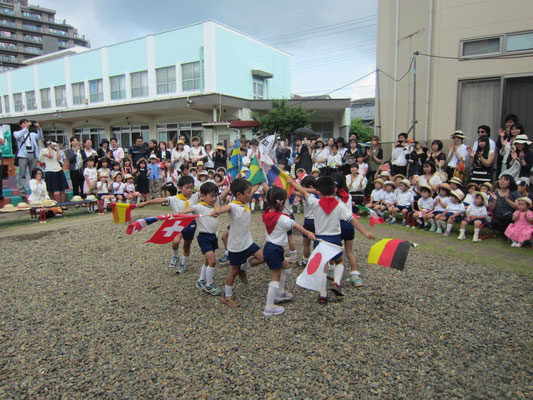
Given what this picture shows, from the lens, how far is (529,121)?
341 inches

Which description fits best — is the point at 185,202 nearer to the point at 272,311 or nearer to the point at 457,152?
the point at 272,311

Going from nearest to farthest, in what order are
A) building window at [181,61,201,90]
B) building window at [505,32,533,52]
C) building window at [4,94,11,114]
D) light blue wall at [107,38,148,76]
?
building window at [505,32,533,52] < building window at [181,61,201,90] < light blue wall at [107,38,148,76] < building window at [4,94,11,114]

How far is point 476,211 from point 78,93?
30.3 m

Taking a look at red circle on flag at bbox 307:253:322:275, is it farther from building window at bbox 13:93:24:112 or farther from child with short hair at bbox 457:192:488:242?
building window at bbox 13:93:24:112

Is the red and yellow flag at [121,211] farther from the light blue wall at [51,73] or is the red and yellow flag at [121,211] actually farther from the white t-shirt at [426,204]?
the light blue wall at [51,73]

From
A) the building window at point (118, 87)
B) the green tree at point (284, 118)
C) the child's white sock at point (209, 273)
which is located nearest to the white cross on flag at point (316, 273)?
the child's white sock at point (209, 273)

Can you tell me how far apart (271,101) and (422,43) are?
12.8 metres

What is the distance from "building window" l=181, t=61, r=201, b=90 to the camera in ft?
73.4

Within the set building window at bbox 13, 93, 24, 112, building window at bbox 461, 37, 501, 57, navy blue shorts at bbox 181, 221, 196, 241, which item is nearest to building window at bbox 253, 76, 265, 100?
building window at bbox 461, 37, 501, 57

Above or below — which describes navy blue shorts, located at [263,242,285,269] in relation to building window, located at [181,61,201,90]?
below

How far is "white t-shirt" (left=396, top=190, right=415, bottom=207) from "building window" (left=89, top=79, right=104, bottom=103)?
2568 centimetres

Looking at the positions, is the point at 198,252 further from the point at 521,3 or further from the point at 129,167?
the point at 521,3

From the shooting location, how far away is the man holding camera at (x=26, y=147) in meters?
9.75

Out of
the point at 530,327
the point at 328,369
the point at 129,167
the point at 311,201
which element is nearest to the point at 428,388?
the point at 328,369
